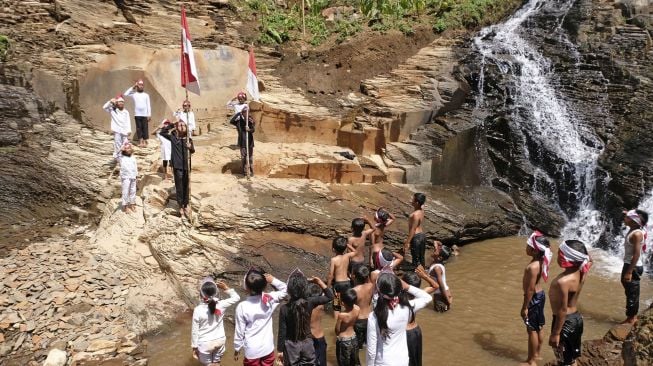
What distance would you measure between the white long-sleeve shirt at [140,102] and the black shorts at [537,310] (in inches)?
375

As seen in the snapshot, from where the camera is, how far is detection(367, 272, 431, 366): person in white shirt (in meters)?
4.30

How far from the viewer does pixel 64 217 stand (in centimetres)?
1084

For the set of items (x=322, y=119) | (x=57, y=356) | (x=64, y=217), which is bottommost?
(x=57, y=356)

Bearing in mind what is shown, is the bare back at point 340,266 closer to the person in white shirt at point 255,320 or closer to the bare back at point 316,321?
the bare back at point 316,321

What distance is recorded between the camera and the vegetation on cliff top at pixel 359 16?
1661 cm

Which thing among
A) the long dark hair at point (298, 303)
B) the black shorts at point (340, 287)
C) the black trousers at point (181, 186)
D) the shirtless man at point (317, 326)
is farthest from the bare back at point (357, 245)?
the black trousers at point (181, 186)

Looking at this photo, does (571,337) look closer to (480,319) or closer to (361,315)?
(480,319)

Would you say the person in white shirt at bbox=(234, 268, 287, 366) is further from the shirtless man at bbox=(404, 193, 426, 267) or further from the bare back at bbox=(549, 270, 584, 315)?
the shirtless man at bbox=(404, 193, 426, 267)

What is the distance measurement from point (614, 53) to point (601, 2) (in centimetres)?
275

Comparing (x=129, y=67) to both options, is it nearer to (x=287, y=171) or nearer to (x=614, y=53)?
(x=287, y=171)

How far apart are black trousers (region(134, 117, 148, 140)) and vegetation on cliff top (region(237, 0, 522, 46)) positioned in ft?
17.7

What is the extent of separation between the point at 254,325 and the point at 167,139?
20.6 feet

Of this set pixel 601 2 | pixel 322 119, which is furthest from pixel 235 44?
pixel 601 2

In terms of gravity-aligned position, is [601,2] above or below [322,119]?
above
